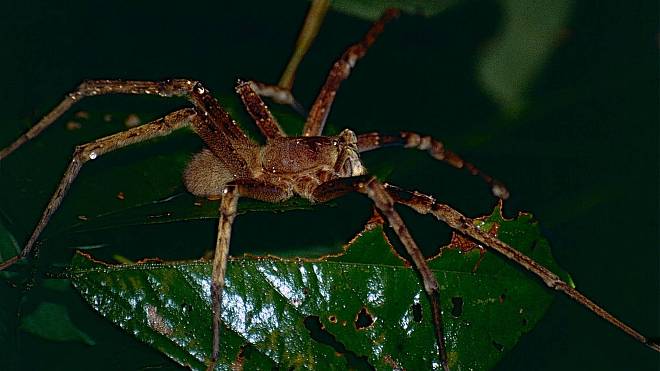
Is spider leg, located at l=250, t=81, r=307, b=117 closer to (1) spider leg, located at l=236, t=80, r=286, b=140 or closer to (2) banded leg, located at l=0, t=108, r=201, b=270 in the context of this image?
(1) spider leg, located at l=236, t=80, r=286, b=140

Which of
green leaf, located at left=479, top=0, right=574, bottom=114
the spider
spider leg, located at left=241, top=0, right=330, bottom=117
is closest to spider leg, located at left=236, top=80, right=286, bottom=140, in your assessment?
the spider

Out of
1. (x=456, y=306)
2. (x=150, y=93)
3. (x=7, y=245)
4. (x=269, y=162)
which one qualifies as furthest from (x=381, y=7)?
(x=7, y=245)

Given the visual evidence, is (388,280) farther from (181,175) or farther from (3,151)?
(3,151)

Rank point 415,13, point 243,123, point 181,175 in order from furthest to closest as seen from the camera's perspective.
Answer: point 415,13 → point 243,123 → point 181,175

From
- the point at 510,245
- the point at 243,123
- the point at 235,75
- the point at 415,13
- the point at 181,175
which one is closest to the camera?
the point at 510,245

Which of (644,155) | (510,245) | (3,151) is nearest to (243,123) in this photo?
(3,151)

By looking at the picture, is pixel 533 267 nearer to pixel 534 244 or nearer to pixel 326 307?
pixel 534 244

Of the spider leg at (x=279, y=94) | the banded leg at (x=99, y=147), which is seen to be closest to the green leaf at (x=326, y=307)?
the banded leg at (x=99, y=147)
